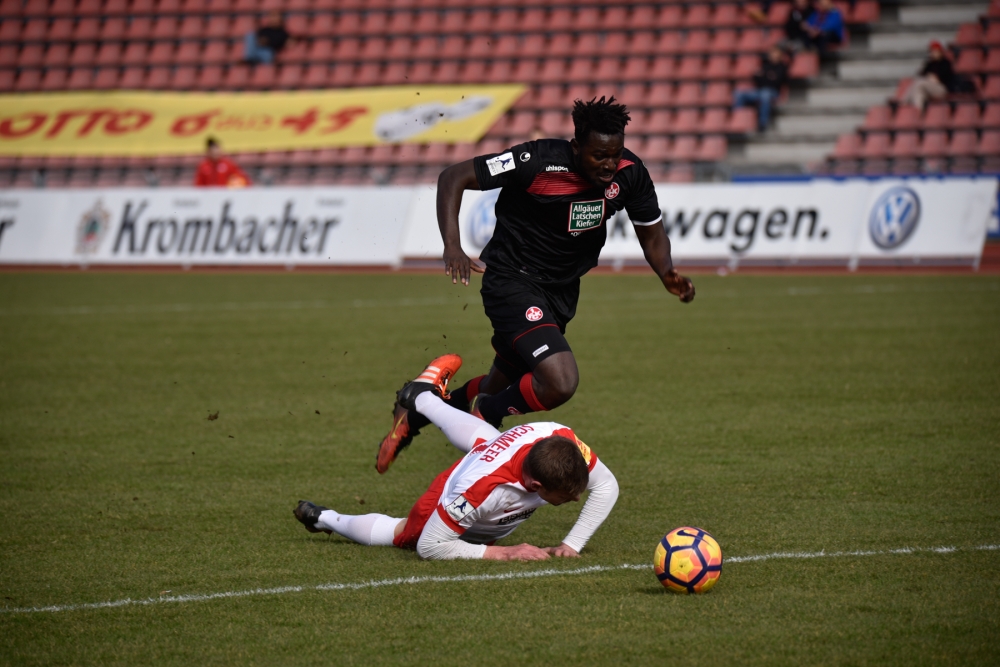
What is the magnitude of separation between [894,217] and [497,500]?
15184mm

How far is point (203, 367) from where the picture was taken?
439 inches

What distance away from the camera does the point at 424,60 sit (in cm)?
2881

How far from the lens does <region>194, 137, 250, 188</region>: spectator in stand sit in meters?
21.6

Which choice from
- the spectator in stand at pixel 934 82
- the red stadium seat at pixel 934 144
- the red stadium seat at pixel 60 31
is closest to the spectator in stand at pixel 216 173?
the red stadium seat at pixel 934 144

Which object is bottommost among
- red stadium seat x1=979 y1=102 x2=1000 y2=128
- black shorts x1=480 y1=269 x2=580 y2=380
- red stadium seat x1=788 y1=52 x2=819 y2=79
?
black shorts x1=480 y1=269 x2=580 y2=380

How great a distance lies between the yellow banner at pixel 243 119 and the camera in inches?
1027

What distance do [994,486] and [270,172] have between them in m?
22.9

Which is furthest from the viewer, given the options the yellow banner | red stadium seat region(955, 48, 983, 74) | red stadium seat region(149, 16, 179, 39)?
red stadium seat region(149, 16, 179, 39)

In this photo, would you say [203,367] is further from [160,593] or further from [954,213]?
[954,213]

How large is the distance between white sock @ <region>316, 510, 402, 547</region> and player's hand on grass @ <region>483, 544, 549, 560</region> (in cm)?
53

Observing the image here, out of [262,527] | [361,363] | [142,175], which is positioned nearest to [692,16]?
[142,175]

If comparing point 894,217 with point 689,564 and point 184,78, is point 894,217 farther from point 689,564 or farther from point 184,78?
point 184,78

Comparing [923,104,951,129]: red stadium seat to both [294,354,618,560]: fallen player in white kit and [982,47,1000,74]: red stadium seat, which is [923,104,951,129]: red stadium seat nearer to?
[982,47,1000,74]: red stadium seat

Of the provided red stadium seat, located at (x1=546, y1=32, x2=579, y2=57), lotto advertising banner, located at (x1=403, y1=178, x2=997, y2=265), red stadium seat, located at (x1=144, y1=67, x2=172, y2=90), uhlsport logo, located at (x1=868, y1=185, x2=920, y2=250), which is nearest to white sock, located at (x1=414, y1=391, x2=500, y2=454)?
lotto advertising banner, located at (x1=403, y1=178, x2=997, y2=265)
